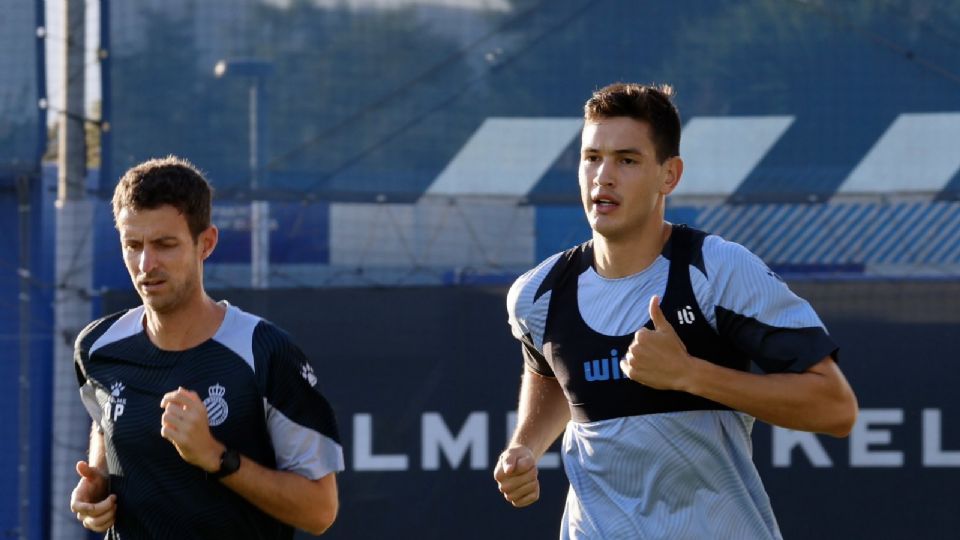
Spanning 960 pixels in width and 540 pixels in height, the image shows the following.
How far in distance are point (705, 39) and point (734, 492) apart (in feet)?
8.69

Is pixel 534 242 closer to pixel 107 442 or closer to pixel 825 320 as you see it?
pixel 825 320

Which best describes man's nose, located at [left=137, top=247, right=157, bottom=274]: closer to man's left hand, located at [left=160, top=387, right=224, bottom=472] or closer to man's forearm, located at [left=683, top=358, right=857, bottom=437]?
man's left hand, located at [left=160, top=387, right=224, bottom=472]

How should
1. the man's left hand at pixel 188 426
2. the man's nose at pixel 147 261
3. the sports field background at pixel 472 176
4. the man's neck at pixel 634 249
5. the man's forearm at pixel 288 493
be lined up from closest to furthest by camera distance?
1. the man's left hand at pixel 188 426
2. the man's forearm at pixel 288 493
3. the man's nose at pixel 147 261
4. the man's neck at pixel 634 249
5. the sports field background at pixel 472 176

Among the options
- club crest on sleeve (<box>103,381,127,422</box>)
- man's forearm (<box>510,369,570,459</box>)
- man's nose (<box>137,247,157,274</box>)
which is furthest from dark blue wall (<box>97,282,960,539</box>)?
man's nose (<box>137,247,157,274</box>)

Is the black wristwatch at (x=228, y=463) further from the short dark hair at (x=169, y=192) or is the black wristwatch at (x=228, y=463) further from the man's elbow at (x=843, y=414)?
the man's elbow at (x=843, y=414)

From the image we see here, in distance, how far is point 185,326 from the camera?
3395 millimetres

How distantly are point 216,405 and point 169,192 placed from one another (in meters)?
0.50

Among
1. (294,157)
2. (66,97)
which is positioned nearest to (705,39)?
(294,157)

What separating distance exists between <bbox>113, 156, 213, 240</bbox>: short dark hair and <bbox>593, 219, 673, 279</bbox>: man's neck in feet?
3.04

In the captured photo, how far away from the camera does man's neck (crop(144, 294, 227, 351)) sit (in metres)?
3.39

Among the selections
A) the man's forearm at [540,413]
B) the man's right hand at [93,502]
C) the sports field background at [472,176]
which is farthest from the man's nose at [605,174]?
the sports field background at [472,176]

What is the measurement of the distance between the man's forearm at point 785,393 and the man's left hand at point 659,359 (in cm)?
3

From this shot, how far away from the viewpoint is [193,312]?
11.2 feet

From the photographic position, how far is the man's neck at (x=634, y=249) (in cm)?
341
